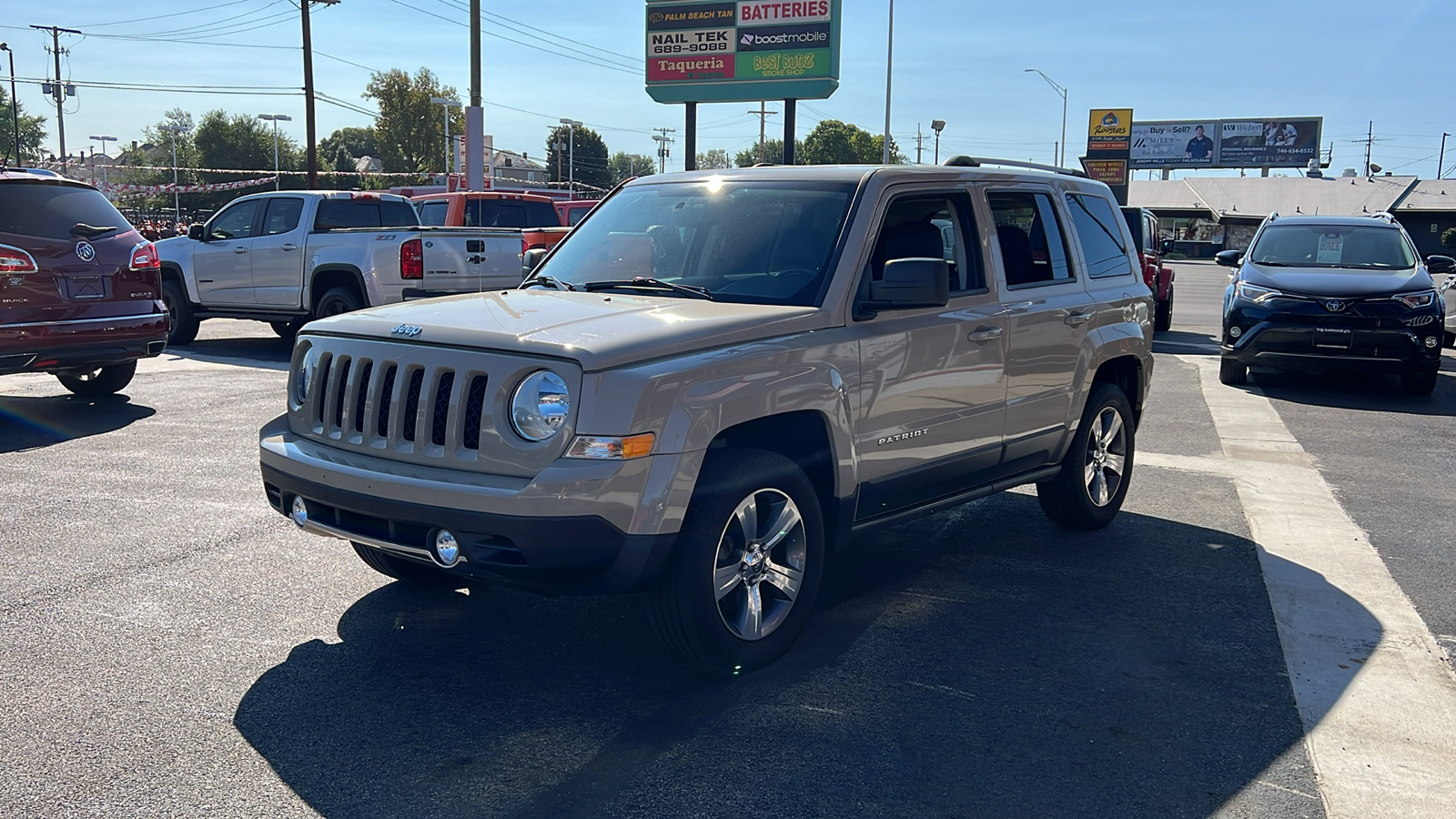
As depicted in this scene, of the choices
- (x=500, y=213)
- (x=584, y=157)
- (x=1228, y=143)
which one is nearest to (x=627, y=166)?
(x=584, y=157)

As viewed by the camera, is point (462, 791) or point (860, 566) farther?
point (860, 566)

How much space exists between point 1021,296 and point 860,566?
1.50 meters

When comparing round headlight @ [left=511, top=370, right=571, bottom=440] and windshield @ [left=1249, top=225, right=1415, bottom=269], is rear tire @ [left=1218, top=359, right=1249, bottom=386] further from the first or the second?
round headlight @ [left=511, top=370, right=571, bottom=440]

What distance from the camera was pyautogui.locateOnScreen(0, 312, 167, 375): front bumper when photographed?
28.8 ft

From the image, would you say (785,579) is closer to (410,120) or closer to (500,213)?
(500,213)

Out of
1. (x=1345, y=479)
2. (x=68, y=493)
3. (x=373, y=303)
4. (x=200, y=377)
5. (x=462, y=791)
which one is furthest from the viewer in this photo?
(x=373, y=303)

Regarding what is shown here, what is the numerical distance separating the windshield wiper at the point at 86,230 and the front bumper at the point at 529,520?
21.6 feet

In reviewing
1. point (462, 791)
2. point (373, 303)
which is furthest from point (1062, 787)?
point (373, 303)

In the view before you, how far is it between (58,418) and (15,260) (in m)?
1.32

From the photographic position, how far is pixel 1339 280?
11.8 m

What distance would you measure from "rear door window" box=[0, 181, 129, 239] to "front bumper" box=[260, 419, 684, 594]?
6527mm

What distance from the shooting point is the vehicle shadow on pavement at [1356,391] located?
11.3 m

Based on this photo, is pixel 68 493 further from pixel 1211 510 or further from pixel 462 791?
pixel 1211 510

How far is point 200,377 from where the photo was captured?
11914mm
